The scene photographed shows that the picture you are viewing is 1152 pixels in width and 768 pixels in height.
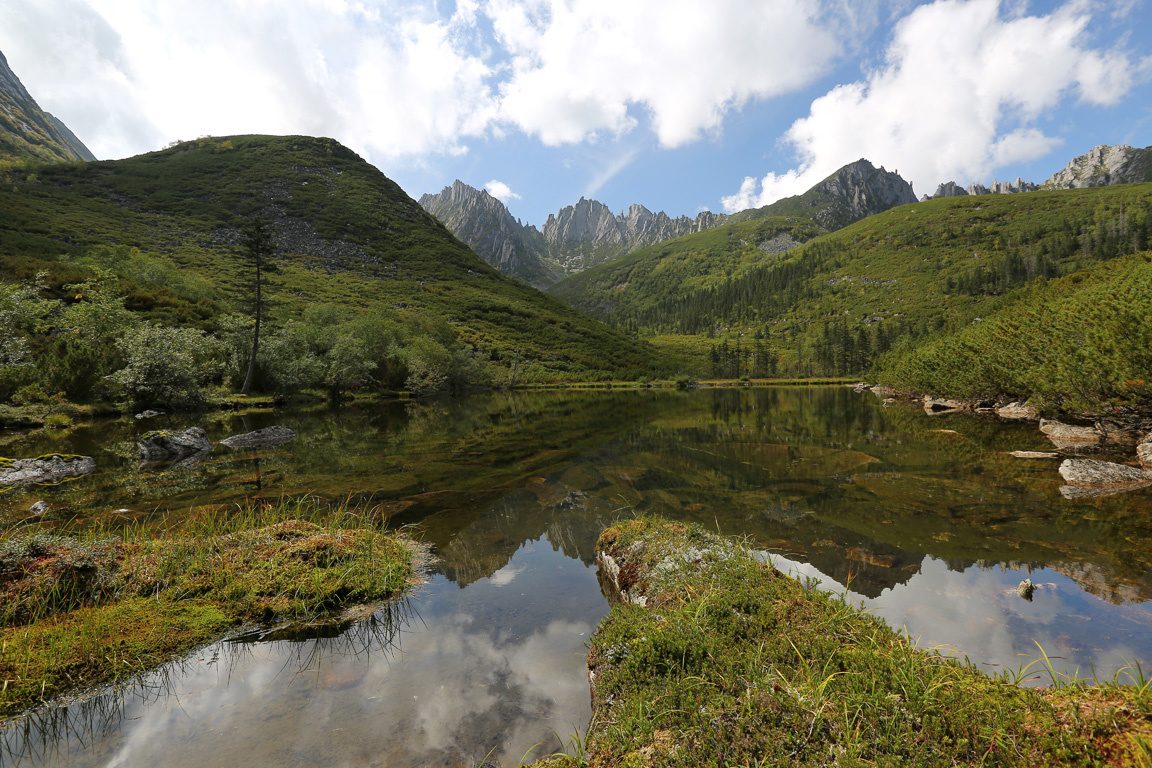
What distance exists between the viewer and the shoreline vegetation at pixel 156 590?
211 inches

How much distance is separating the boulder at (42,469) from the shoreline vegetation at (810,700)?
20709mm

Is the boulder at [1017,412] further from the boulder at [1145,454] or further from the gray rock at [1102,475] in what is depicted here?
the gray rock at [1102,475]

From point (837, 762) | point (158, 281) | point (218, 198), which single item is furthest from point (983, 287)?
point (218, 198)

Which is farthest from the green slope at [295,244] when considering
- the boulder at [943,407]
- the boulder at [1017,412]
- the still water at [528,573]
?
the boulder at [1017,412]

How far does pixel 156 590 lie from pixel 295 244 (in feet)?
580

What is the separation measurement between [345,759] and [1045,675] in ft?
26.6

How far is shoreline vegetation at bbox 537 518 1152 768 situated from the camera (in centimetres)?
322

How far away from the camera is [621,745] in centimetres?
381

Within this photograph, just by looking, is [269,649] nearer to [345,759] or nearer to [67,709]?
[67,709]

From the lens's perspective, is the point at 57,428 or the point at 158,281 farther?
the point at 158,281

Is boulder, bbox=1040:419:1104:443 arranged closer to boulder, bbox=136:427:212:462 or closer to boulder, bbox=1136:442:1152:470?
boulder, bbox=1136:442:1152:470

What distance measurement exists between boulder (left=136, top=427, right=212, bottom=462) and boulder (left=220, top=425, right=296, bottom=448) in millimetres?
1625

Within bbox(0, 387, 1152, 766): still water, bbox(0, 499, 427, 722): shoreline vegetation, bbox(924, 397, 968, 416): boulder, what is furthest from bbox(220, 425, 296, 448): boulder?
bbox(924, 397, 968, 416): boulder

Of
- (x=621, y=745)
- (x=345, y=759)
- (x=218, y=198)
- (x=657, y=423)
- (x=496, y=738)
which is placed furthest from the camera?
(x=218, y=198)
